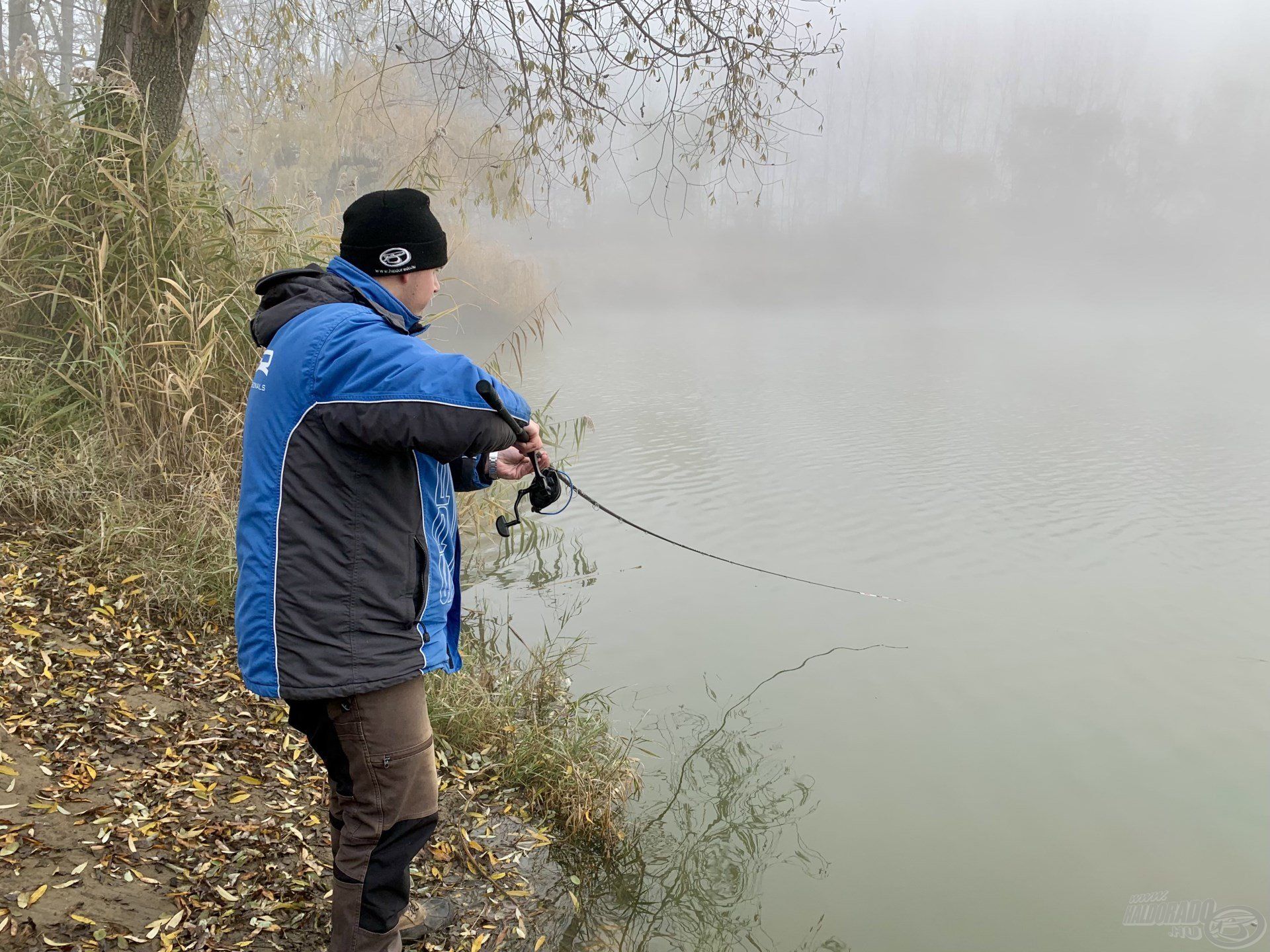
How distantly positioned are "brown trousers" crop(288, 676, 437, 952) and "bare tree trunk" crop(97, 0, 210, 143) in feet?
12.9

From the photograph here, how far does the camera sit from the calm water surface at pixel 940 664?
3328 mm

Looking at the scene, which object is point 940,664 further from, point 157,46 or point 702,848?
point 157,46

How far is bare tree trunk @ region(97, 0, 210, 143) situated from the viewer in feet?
15.3

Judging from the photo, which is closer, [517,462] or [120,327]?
[517,462]

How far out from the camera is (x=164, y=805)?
2.64 m

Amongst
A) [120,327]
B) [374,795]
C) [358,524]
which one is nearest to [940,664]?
[374,795]

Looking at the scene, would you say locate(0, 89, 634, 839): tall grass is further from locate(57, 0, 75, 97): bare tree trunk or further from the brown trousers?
locate(57, 0, 75, 97): bare tree trunk

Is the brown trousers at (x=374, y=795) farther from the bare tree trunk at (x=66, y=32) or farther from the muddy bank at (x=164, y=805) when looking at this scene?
the bare tree trunk at (x=66, y=32)

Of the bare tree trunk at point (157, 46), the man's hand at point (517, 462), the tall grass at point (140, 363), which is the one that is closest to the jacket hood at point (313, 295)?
the man's hand at point (517, 462)

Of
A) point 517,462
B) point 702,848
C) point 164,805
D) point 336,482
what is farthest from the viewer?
point 702,848

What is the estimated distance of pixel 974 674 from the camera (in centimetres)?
487

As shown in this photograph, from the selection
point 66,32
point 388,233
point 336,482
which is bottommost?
point 336,482

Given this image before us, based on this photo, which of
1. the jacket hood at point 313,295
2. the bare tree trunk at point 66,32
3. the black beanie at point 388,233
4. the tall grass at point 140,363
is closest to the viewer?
the jacket hood at point 313,295

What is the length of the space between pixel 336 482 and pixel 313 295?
40cm
